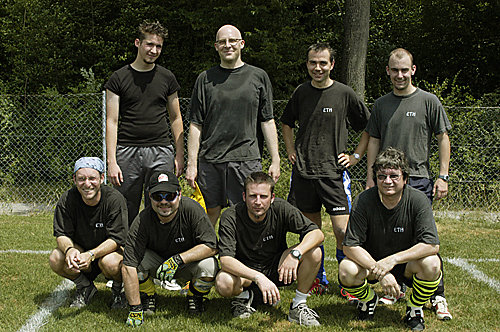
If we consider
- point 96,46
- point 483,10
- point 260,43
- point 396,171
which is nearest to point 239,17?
point 260,43

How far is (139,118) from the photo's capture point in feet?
15.6

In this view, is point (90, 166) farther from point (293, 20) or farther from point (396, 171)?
point (293, 20)

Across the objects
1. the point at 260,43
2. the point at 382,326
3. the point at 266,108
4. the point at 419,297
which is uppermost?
the point at 260,43

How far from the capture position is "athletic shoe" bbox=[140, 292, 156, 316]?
4.28 m

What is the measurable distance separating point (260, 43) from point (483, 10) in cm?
604

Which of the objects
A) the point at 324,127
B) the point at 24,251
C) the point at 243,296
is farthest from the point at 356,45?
the point at 243,296

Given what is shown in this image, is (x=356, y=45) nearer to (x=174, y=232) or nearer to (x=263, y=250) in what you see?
(x=263, y=250)

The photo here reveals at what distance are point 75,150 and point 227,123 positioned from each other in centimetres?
568

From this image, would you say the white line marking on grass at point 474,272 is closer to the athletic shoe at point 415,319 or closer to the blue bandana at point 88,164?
the athletic shoe at point 415,319

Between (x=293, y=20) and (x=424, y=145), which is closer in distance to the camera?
(x=424, y=145)

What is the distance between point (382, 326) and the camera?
13.2 ft

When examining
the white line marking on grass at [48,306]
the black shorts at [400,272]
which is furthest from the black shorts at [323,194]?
the white line marking on grass at [48,306]

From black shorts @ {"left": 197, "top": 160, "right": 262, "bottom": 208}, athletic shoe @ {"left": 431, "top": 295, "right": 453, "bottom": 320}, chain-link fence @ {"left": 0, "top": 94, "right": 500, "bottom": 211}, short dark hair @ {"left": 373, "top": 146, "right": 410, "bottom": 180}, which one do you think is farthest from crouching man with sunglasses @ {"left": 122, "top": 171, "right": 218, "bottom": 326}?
chain-link fence @ {"left": 0, "top": 94, "right": 500, "bottom": 211}

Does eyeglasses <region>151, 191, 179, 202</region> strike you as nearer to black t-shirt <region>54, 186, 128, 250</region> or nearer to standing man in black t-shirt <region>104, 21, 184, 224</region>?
black t-shirt <region>54, 186, 128, 250</region>
